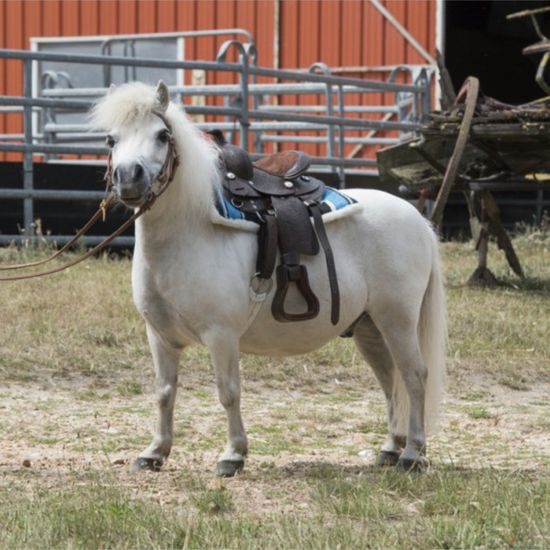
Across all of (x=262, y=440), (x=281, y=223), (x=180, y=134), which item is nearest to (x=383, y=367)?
(x=262, y=440)

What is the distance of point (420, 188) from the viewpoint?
39.6ft

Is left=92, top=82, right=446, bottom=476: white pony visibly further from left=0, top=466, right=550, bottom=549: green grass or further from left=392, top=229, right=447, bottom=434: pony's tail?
left=0, top=466, right=550, bottom=549: green grass

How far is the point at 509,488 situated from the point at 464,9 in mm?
19529

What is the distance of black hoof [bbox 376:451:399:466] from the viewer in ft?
19.9

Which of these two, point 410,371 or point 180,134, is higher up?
point 180,134

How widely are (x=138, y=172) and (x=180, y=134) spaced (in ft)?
1.32

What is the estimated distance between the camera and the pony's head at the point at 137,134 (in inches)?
205

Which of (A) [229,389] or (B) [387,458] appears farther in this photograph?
(B) [387,458]

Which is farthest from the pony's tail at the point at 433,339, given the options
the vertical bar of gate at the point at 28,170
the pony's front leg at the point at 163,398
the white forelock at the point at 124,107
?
the vertical bar of gate at the point at 28,170

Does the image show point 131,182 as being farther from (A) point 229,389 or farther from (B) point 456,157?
(B) point 456,157

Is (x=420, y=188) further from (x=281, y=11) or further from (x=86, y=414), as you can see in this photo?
(x=281, y=11)

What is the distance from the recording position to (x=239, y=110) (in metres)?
13.6

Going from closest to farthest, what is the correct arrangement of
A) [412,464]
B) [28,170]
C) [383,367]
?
[412,464] → [383,367] → [28,170]

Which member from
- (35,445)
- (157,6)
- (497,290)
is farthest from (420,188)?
(157,6)
